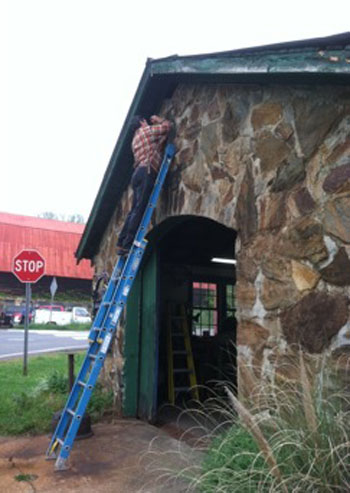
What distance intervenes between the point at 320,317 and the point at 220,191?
175 cm

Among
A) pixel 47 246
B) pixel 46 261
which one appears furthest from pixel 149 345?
pixel 47 246

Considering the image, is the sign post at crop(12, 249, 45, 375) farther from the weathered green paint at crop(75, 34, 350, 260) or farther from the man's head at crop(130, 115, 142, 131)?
the man's head at crop(130, 115, 142, 131)

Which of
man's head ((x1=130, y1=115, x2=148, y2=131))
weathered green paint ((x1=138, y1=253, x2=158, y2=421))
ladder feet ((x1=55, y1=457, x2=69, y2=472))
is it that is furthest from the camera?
weathered green paint ((x1=138, y1=253, x2=158, y2=421))

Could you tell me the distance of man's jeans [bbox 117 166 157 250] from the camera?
5535 mm

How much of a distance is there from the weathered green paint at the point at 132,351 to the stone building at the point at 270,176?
0.97 ft

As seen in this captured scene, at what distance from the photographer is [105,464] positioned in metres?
4.55

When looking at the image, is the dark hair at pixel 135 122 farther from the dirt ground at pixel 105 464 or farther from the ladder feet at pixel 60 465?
the ladder feet at pixel 60 465

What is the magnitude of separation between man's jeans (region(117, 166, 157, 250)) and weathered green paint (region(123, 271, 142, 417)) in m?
1.39

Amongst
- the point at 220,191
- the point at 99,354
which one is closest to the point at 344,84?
the point at 220,191

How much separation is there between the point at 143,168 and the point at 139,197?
347mm

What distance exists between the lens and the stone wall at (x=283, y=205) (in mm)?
3365

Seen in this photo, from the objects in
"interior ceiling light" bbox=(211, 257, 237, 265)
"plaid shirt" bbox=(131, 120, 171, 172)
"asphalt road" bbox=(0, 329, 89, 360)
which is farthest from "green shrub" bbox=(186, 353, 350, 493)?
"asphalt road" bbox=(0, 329, 89, 360)

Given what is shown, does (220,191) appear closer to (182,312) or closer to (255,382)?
(255,382)

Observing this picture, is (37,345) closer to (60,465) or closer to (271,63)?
(60,465)
